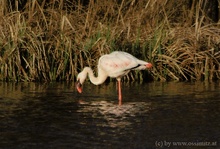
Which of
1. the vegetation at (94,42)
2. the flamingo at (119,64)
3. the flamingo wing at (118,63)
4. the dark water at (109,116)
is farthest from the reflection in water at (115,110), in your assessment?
the vegetation at (94,42)

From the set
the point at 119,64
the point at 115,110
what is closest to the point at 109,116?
the point at 115,110

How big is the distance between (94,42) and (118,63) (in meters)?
3.09

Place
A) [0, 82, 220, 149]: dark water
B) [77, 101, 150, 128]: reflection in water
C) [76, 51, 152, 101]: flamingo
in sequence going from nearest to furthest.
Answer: [0, 82, 220, 149]: dark water → [77, 101, 150, 128]: reflection in water → [76, 51, 152, 101]: flamingo

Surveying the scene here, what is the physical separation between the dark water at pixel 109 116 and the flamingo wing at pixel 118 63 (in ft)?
1.63

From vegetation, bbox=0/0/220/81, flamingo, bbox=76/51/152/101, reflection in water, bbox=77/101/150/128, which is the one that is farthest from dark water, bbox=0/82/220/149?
vegetation, bbox=0/0/220/81

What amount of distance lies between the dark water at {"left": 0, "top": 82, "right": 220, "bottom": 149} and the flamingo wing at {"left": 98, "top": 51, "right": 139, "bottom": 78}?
0.50 meters

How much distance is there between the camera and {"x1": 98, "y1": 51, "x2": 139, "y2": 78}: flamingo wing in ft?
40.2

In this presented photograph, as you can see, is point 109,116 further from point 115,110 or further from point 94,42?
point 94,42

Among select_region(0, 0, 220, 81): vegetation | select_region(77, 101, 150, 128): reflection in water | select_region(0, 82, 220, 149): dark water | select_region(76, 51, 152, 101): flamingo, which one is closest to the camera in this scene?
select_region(0, 82, 220, 149): dark water

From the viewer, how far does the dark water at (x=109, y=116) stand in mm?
8141

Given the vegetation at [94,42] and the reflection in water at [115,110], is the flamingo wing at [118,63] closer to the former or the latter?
the reflection in water at [115,110]

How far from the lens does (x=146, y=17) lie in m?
16.9

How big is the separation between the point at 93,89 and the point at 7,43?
232cm

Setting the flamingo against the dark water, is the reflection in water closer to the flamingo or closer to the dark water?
the dark water
